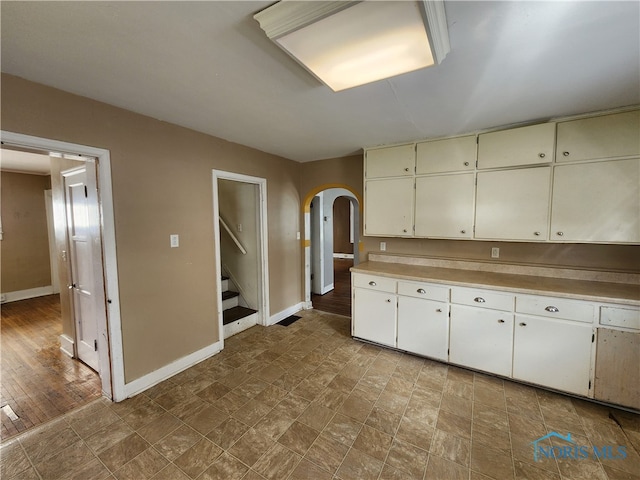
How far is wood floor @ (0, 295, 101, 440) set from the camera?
200 cm

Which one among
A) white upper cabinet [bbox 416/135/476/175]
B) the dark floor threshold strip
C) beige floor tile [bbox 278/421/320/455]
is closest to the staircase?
the dark floor threshold strip

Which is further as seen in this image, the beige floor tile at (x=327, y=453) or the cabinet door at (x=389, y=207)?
the cabinet door at (x=389, y=207)

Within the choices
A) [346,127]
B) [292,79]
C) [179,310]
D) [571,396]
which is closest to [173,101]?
[292,79]

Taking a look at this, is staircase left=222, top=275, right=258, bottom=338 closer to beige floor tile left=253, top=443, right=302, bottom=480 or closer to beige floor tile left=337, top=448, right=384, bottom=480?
beige floor tile left=253, top=443, right=302, bottom=480

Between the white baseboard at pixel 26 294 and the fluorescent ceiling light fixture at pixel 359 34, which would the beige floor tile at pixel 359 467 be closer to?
the fluorescent ceiling light fixture at pixel 359 34

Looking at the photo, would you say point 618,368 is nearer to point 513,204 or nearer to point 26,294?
point 513,204

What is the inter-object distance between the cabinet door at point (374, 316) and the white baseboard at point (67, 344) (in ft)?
10.5

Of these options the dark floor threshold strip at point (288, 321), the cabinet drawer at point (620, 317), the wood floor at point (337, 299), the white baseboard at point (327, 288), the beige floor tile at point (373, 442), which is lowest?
the beige floor tile at point (373, 442)

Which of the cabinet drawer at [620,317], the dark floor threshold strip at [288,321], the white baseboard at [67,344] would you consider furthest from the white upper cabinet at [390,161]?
the white baseboard at [67,344]

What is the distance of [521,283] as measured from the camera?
2.33m

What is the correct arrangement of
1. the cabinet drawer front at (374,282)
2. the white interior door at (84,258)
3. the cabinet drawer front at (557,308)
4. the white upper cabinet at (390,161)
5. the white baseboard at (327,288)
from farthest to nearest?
the white baseboard at (327,288), the white upper cabinet at (390,161), the cabinet drawer front at (374,282), the white interior door at (84,258), the cabinet drawer front at (557,308)

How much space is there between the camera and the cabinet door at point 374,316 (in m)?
2.84

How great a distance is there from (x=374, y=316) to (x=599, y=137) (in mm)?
2565

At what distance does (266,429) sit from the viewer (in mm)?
1839
